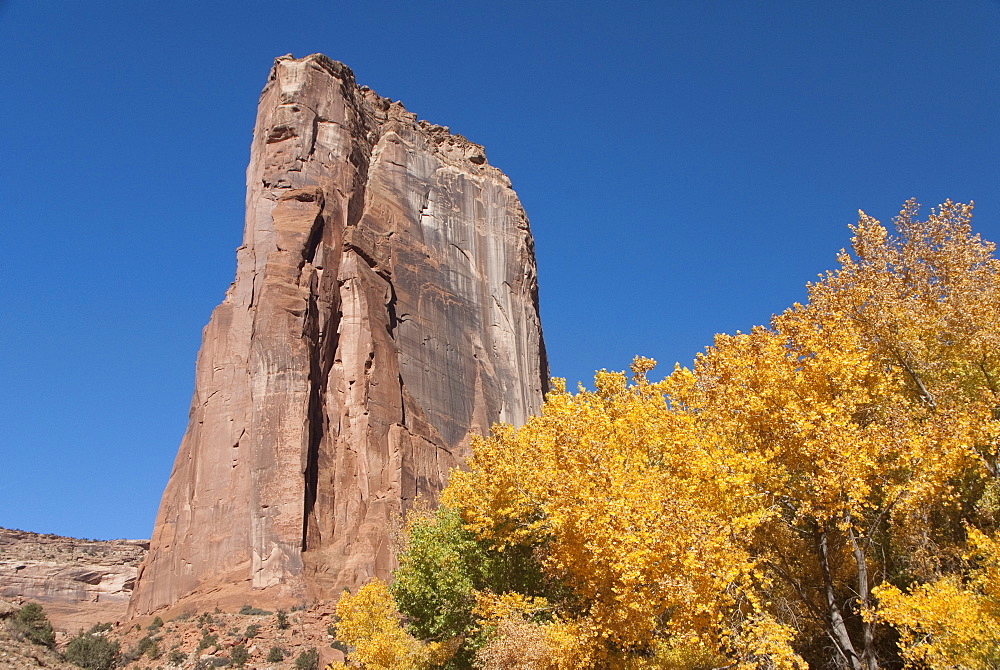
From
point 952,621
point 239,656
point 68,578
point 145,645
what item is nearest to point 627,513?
point 952,621

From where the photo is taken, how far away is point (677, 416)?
18703 millimetres

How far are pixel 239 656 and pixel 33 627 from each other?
11560 mm

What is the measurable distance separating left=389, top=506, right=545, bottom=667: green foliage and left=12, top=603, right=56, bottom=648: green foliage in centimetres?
1950

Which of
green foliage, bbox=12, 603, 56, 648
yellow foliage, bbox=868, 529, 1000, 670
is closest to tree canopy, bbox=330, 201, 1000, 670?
yellow foliage, bbox=868, 529, 1000, 670

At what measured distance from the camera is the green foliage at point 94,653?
1676 inches

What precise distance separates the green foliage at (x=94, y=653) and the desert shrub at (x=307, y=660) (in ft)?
35.9

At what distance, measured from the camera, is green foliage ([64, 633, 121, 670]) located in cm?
4256

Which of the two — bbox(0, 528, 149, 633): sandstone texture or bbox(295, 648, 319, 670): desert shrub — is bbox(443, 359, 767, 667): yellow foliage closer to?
→ bbox(295, 648, 319, 670): desert shrub

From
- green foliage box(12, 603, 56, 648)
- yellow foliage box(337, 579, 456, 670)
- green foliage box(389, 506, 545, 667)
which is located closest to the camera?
green foliage box(389, 506, 545, 667)

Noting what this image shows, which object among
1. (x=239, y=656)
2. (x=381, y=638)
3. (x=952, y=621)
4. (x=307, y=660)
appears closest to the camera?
(x=952, y=621)

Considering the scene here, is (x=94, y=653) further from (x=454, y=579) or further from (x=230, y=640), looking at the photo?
(x=454, y=579)

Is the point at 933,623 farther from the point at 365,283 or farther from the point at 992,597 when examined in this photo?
the point at 365,283

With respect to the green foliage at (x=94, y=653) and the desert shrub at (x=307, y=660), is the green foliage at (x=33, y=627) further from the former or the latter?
the desert shrub at (x=307, y=660)

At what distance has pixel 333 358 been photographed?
63.2 metres
